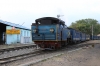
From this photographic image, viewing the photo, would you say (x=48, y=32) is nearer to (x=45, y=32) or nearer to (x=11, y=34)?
(x=45, y=32)

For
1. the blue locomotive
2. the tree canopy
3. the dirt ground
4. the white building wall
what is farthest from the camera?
the tree canopy

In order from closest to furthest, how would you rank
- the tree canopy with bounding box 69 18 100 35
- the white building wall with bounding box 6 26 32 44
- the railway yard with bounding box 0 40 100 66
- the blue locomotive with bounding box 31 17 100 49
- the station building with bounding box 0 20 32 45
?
the railway yard with bounding box 0 40 100 66
the blue locomotive with bounding box 31 17 100 49
the station building with bounding box 0 20 32 45
the white building wall with bounding box 6 26 32 44
the tree canopy with bounding box 69 18 100 35

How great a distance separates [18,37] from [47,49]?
61.5ft

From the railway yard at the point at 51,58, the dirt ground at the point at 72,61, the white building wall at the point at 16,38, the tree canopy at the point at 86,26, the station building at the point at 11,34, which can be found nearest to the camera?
the dirt ground at the point at 72,61

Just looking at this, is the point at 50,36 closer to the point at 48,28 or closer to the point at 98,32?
the point at 48,28

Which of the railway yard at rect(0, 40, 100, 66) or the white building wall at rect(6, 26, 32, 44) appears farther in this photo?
the white building wall at rect(6, 26, 32, 44)

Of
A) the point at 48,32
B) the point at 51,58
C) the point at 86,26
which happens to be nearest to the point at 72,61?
the point at 51,58

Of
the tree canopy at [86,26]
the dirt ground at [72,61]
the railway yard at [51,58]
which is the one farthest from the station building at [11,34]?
the tree canopy at [86,26]

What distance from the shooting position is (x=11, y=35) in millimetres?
34250

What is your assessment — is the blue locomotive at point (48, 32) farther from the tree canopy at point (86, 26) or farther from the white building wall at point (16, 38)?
the tree canopy at point (86, 26)

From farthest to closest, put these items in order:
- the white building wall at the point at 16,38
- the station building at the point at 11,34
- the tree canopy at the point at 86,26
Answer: the tree canopy at the point at 86,26 → the white building wall at the point at 16,38 → the station building at the point at 11,34

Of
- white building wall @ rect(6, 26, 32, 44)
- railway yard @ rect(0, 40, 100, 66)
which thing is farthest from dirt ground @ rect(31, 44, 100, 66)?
white building wall @ rect(6, 26, 32, 44)

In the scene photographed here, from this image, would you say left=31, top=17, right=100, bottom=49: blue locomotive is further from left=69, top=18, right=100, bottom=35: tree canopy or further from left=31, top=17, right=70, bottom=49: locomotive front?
left=69, top=18, right=100, bottom=35: tree canopy

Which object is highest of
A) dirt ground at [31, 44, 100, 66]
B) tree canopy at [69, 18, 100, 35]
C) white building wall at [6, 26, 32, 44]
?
tree canopy at [69, 18, 100, 35]
